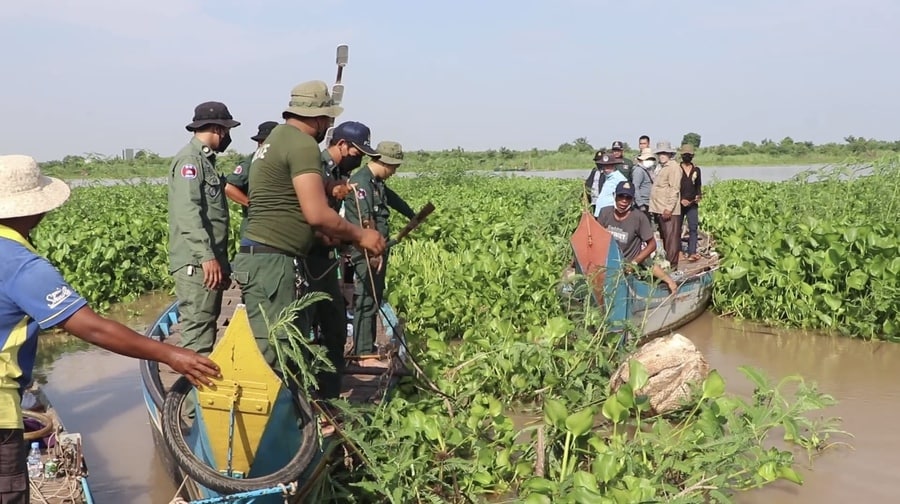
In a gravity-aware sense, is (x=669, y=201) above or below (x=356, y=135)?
below

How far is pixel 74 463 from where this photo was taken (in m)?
3.77

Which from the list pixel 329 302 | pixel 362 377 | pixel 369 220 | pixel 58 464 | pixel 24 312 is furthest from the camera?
pixel 369 220

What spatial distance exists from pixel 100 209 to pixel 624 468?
436 inches

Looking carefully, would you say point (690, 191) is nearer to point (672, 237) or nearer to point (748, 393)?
point (672, 237)

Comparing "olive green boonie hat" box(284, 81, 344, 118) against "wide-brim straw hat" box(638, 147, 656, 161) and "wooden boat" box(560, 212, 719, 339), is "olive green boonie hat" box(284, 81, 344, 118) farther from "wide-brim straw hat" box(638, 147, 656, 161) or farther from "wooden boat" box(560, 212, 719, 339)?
"wide-brim straw hat" box(638, 147, 656, 161)

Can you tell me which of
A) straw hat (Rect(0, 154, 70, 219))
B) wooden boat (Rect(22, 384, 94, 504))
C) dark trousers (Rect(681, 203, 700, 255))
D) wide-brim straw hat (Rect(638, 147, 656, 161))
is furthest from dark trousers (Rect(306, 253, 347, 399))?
wide-brim straw hat (Rect(638, 147, 656, 161))

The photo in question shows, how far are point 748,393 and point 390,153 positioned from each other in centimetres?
358

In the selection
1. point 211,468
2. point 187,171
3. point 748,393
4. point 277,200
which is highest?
point 187,171

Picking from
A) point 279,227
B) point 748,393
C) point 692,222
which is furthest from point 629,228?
point 279,227

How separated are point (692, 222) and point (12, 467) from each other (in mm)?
8646

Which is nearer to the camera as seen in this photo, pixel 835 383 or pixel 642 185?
pixel 835 383

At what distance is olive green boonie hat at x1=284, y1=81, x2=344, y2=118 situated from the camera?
357 cm

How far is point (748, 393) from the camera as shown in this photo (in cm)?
630

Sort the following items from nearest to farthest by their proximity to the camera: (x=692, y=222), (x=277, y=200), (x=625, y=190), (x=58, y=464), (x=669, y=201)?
(x=277, y=200) < (x=58, y=464) < (x=625, y=190) < (x=669, y=201) < (x=692, y=222)
